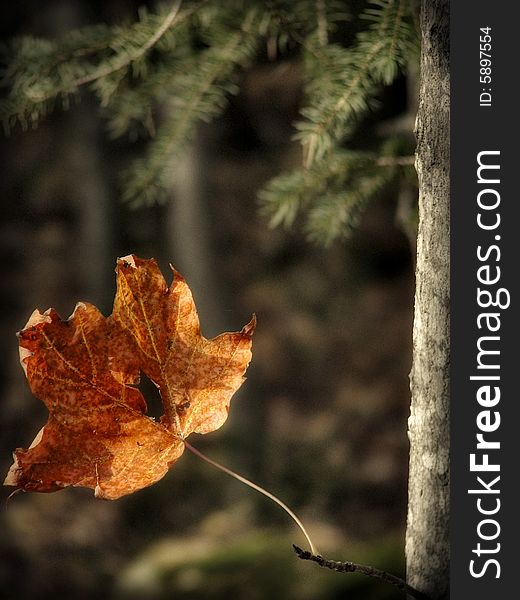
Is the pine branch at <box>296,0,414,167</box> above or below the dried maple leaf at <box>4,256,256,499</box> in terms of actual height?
above

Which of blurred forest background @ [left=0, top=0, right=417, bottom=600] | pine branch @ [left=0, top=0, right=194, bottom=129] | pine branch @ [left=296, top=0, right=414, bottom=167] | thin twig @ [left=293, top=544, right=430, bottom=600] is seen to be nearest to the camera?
thin twig @ [left=293, top=544, right=430, bottom=600]

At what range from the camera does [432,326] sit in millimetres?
471

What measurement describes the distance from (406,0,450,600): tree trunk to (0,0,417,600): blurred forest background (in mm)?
493

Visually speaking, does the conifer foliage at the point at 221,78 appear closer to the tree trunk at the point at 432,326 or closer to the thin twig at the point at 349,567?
the tree trunk at the point at 432,326

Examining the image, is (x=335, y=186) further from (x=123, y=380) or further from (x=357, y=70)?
(x=123, y=380)

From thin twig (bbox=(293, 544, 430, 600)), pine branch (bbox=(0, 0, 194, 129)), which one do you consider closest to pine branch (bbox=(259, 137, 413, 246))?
pine branch (bbox=(0, 0, 194, 129))

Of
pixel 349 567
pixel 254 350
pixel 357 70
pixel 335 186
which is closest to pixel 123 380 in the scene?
pixel 349 567

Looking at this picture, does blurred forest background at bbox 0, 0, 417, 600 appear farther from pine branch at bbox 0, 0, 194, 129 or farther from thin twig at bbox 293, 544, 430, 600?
thin twig at bbox 293, 544, 430, 600

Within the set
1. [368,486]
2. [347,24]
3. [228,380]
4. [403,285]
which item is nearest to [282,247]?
[403,285]

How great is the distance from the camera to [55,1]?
2129 millimetres

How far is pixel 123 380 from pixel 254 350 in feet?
7.52

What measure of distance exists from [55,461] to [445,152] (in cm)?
35

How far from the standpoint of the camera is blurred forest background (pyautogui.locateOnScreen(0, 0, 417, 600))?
5.27 ft

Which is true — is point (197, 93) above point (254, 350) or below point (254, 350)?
above
